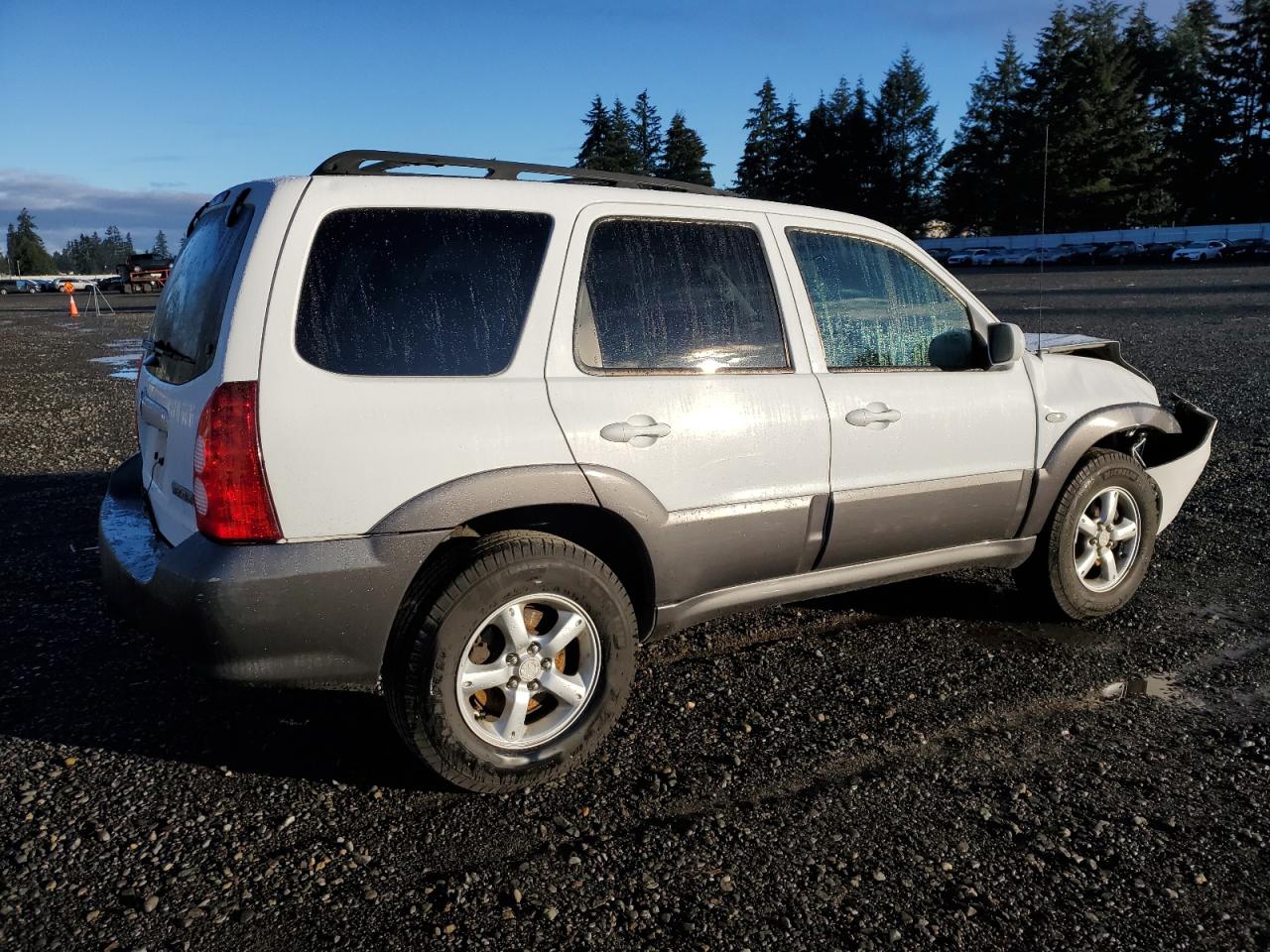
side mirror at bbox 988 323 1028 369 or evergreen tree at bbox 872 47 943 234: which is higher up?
evergreen tree at bbox 872 47 943 234

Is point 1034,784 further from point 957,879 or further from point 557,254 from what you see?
point 557,254

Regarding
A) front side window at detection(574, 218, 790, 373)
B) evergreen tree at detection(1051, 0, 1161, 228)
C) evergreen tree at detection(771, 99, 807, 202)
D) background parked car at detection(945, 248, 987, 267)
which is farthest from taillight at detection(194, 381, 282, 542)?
evergreen tree at detection(771, 99, 807, 202)

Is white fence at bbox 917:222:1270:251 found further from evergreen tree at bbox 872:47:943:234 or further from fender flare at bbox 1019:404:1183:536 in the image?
fender flare at bbox 1019:404:1183:536

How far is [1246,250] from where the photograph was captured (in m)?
46.7

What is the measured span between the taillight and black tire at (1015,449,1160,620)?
3.26 metres

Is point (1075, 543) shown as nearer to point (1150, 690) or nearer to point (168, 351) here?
point (1150, 690)

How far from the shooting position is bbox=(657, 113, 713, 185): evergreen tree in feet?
320

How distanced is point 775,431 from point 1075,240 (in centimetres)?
6431

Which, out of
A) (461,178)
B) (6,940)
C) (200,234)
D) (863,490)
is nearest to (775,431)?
(863,490)

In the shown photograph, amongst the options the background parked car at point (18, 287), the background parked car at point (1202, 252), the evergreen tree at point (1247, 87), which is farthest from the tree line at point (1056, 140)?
the background parked car at point (18, 287)

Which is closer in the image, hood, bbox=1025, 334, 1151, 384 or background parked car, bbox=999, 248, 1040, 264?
hood, bbox=1025, 334, 1151, 384

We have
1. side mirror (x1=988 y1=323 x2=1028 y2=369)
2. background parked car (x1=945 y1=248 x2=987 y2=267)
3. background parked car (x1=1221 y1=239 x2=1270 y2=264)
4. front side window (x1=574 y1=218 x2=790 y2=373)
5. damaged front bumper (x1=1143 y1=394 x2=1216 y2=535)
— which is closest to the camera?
front side window (x1=574 y1=218 x2=790 y2=373)

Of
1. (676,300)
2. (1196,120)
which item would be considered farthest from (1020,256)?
(676,300)

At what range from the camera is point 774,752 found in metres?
3.33
